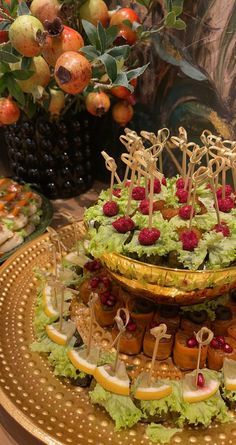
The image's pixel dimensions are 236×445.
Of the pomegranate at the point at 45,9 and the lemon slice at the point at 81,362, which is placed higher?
the pomegranate at the point at 45,9

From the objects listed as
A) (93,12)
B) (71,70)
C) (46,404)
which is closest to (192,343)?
(46,404)

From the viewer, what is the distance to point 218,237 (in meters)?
0.81

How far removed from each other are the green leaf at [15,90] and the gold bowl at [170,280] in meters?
0.45

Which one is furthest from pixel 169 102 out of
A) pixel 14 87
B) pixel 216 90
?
pixel 14 87

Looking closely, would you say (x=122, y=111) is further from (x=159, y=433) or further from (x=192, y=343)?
(x=159, y=433)

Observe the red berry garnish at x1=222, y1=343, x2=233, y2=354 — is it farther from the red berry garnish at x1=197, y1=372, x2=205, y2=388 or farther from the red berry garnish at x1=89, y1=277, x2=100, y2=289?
the red berry garnish at x1=89, y1=277, x2=100, y2=289

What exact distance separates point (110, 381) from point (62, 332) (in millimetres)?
146

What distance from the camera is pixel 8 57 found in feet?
3.32

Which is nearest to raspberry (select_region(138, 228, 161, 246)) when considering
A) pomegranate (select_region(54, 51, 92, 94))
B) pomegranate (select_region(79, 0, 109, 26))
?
pomegranate (select_region(54, 51, 92, 94))

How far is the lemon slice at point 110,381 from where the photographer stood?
0.80 meters

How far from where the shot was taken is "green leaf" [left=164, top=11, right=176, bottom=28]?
110 centimetres

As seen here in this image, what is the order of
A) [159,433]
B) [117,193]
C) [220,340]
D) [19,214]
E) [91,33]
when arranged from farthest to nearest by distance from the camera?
[19,214]
[91,33]
[117,193]
[220,340]
[159,433]

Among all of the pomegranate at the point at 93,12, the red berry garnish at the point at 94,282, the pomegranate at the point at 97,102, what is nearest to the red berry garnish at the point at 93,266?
the red berry garnish at the point at 94,282

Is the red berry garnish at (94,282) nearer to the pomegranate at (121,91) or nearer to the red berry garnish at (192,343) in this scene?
the red berry garnish at (192,343)
